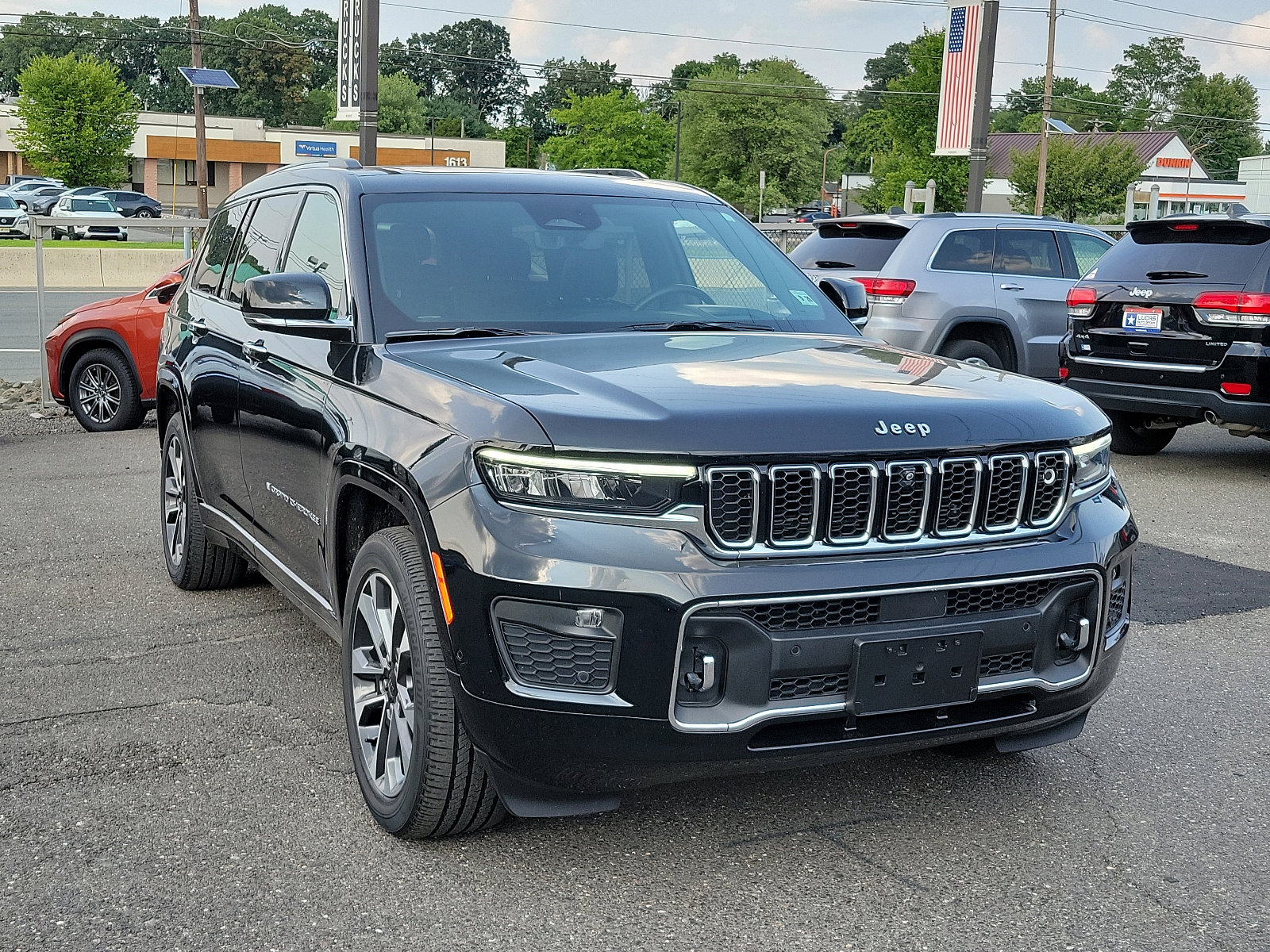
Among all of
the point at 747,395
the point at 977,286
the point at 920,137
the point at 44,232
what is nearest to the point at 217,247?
the point at 747,395

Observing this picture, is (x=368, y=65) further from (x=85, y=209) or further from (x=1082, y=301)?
(x=85, y=209)

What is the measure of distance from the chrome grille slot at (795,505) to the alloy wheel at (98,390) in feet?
30.8

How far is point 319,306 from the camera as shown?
4.17 m

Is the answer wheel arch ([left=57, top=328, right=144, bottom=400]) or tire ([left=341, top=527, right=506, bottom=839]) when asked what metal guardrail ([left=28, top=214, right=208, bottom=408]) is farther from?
tire ([left=341, top=527, right=506, bottom=839])

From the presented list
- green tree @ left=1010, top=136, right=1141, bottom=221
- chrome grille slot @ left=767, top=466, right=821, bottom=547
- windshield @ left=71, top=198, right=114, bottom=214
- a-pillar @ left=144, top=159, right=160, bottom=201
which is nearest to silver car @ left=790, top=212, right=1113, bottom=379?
chrome grille slot @ left=767, top=466, right=821, bottom=547

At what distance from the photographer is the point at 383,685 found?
3744mm

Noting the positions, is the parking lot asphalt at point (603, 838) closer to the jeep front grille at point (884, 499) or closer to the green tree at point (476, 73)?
the jeep front grille at point (884, 499)

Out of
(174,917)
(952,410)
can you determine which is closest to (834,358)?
(952,410)

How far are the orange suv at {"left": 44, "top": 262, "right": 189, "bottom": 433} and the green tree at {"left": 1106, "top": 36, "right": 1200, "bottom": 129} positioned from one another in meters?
136

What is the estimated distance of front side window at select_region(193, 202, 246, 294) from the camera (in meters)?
5.77

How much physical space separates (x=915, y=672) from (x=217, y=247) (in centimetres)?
392

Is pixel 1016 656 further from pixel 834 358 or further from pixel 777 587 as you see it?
pixel 834 358

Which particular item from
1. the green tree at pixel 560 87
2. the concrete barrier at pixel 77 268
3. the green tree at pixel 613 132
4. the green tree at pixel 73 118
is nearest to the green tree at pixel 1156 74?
the green tree at pixel 560 87

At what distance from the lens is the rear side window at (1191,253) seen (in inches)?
367
